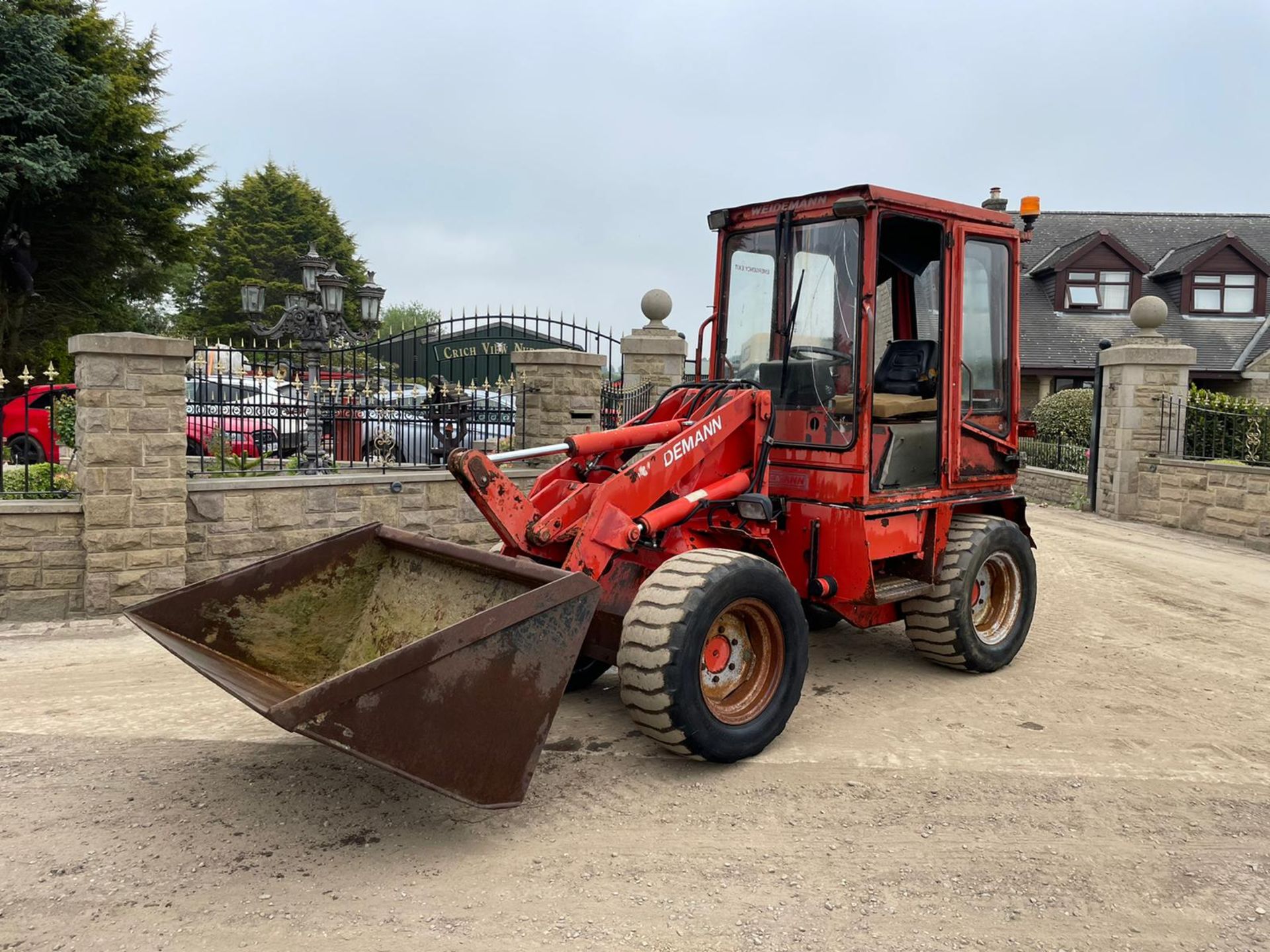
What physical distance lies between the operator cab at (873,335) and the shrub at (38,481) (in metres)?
5.18

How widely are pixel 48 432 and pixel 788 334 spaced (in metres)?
10.5

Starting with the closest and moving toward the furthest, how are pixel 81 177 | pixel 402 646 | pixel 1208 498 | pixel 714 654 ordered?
1. pixel 402 646
2. pixel 714 654
3. pixel 1208 498
4. pixel 81 177

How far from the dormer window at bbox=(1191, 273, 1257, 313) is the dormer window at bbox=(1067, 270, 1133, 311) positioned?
190cm

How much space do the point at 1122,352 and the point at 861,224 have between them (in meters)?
9.23

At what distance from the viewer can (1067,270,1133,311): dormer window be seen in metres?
26.4

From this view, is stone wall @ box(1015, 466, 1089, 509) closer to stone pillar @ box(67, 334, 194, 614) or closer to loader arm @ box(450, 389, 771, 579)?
loader arm @ box(450, 389, 771, 579)

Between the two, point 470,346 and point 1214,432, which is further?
point 1214,432

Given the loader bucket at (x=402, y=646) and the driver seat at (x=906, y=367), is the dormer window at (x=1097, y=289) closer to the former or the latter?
the driver seat at (x=906, y=367)

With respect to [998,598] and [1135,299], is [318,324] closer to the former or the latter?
[998,598]

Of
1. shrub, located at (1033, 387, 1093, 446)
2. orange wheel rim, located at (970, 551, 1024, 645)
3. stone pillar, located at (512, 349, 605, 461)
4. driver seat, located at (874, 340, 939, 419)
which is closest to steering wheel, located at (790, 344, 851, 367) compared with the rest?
driver seat, located at (874, 340, 939, 419)

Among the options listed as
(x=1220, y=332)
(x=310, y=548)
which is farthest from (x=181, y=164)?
(x=1220, y=332)

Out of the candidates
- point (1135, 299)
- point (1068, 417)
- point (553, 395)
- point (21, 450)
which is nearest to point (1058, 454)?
point (1068, 417)

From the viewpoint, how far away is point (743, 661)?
15.1 feet

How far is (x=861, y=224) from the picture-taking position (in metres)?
5.14
